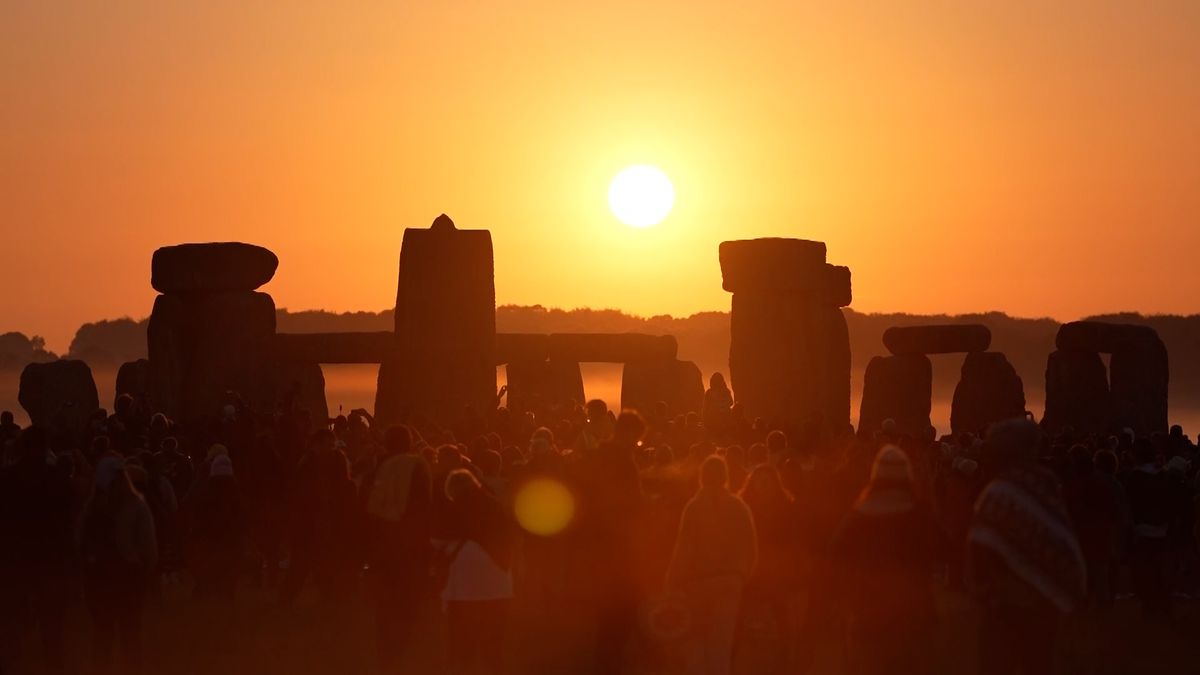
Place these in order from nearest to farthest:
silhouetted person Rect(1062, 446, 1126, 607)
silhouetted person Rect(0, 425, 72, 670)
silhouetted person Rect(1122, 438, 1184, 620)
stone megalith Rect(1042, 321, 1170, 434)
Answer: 1. silhouetted person Rect(0, 425, 72, 670)
2. silhouetted person Rect(1062, 446, 1126, 607)
3. silhouetted person Rect(1122, 438, 1184, 620)
4. stone megalith Rect(1042, 321, 1170, 434)

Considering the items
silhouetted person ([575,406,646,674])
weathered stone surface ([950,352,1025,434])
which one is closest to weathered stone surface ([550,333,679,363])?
weathered stone surface ([950,352,1025,434])

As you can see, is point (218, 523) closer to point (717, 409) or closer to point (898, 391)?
point (717, 409)

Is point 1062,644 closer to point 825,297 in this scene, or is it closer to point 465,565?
point 465,565

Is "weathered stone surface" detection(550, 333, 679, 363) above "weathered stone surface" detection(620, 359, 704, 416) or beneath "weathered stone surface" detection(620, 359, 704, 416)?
above

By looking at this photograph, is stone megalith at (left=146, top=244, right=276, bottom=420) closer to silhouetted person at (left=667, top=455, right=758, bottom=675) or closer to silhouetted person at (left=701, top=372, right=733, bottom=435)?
silhouetted person at (left=701, top=372, right=733, bottom=435)

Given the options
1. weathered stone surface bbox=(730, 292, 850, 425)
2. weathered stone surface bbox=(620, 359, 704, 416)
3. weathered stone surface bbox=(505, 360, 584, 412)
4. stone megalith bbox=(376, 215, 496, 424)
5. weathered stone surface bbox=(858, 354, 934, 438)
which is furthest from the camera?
weathered stone surface bbox=(620, 359, 704, 416)

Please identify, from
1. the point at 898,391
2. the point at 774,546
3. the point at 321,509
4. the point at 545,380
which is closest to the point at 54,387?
the point at 545,380

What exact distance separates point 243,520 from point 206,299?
1228cm

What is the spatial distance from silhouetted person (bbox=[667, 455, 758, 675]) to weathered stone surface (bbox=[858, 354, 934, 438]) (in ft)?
66.4

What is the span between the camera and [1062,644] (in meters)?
13.8

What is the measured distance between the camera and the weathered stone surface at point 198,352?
26.2 meters

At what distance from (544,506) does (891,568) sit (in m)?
2.91

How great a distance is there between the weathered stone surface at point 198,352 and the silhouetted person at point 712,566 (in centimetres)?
1673

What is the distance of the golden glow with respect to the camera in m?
11.6
